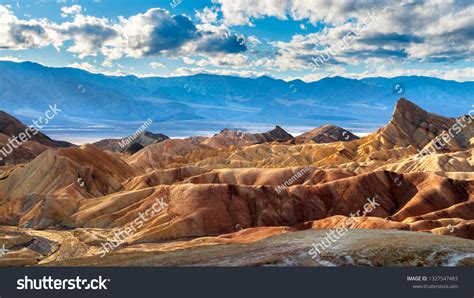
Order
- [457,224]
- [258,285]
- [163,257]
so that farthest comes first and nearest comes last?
[457,224], [163,257], [258,285]

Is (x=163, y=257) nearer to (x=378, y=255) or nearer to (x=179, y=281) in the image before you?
(x=179, y=281)

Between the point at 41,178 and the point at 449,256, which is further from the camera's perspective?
the point at 41,178

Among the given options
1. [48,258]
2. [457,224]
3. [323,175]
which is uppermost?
[323,175]

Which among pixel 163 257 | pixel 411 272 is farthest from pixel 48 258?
pixel 411 272

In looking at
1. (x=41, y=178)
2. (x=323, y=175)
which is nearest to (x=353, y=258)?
(x=323, y=175)

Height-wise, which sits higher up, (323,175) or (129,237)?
(323,175)

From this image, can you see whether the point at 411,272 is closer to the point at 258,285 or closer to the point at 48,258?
the point at 258,285

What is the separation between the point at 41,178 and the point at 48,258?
66207 millimetres

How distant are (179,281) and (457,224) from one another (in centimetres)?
6331

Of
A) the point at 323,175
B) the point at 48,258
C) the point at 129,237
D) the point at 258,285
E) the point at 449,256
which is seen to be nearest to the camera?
the point at 258,285

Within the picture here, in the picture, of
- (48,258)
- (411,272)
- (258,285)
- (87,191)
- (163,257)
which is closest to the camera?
(258,285)

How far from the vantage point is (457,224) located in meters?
75.9

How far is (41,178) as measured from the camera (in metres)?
140

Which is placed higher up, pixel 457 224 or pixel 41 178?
pixel 41 178
